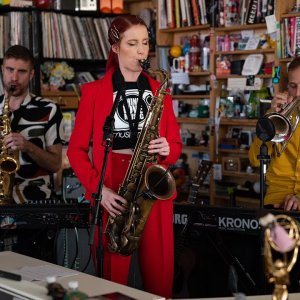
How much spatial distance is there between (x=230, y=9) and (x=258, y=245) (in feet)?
8.39

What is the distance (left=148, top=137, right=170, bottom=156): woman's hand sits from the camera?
8.79ft

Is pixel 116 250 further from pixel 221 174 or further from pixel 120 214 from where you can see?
pixel 221 174

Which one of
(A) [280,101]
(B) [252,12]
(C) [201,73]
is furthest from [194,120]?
(A) [280,101]

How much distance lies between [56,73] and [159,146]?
300 cm

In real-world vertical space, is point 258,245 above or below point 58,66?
below

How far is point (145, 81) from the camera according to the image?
2.85 meters

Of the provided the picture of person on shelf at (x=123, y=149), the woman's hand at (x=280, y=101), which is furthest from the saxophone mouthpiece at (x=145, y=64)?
the woman's hand at (x=280, y=101)

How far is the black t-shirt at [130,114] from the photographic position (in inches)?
109

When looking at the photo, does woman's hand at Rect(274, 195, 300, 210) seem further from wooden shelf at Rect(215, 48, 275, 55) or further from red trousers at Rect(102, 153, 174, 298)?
wooden shelf at Rect(215, 48, 275, 55)

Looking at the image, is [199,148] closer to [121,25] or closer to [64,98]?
[64,98]

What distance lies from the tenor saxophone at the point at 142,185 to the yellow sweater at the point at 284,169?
70cm

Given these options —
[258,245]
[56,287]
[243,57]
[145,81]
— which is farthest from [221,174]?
[56,287]

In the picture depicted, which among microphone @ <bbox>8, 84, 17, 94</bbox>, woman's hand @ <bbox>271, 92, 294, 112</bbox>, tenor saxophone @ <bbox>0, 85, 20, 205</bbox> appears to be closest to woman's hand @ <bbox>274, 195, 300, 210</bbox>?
woman's hand @ <bbox>271, 92, 294, 112</bbox>

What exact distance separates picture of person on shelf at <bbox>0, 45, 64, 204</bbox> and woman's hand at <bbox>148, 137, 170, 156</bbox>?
→ 3.89 feet
